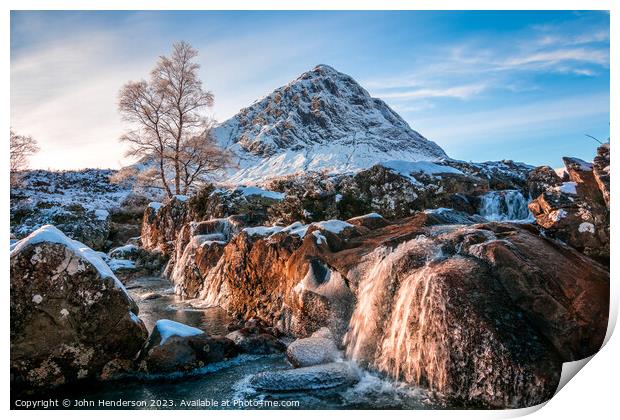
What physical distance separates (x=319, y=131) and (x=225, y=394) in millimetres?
72756

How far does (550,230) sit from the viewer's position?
24.3ft

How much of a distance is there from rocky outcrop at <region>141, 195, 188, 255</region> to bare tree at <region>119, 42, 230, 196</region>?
63.6 inches

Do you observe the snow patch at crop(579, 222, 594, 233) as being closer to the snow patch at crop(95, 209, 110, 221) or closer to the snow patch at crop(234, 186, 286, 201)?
the snow patch at crop(234, 186, 286, 201)

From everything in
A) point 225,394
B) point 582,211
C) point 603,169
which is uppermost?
point 603,169

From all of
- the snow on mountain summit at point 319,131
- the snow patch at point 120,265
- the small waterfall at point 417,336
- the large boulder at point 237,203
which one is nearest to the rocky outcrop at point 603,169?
the small waterfall at point 417,336

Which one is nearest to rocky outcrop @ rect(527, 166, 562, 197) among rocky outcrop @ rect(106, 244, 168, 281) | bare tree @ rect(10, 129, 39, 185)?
bare tree @ rect(10, 129, 39, 185)

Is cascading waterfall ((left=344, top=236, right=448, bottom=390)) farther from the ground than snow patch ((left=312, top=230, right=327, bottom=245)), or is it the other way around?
snow patch ((left=312, top=230, right=327, bottom=245))

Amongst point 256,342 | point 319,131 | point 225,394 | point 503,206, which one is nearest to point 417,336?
point 225,394

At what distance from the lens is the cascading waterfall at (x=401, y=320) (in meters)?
6.49

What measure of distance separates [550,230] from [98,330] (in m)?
7.87

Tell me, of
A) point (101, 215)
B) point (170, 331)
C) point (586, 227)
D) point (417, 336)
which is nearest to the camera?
point (417, 336)

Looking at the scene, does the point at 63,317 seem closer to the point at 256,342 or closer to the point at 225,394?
the point at 225,394

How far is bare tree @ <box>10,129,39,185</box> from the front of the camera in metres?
9.02

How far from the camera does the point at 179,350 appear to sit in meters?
7.80
